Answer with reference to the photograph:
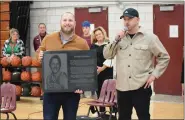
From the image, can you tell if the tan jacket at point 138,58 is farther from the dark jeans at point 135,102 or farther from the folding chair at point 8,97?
the folding chair at point 8,97

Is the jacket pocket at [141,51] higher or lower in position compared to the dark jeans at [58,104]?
higher

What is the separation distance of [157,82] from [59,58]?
21.6 ft

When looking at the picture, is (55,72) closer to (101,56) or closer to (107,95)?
(107,95)

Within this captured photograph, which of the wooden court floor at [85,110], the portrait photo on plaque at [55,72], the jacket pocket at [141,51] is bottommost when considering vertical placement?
the wooden court floor at [85,110]

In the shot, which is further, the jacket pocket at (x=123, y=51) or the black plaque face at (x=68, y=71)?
the jacket pocket at (x=123, y=51)

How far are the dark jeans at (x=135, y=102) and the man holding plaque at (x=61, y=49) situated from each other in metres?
0.54

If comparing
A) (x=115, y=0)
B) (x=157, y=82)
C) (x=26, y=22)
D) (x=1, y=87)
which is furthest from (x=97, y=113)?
(x=26, y=22)

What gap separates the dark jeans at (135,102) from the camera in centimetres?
438

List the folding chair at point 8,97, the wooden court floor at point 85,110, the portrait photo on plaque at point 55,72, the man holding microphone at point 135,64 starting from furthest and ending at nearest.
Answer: the wooden court floor at point 85,110 → the folding chair at point 8,97 → the man holding microphone at point 135,64 → the portrait photo on plaque at point 55,72

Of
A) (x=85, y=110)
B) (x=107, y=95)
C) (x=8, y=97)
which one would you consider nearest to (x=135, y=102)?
(x=107, y=95)

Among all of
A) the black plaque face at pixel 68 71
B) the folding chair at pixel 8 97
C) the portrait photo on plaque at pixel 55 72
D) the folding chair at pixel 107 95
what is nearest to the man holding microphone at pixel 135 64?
the black plaque face at pixel 68 71

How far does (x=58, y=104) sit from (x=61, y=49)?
60 centimetres

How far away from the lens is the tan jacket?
4.39 meters

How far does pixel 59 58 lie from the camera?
420 cm
